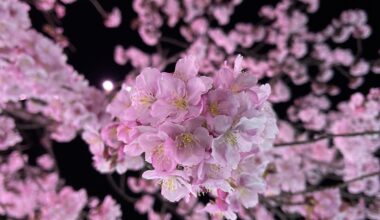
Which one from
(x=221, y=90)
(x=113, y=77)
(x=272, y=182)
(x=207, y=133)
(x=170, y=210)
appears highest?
(x=113, y=77)

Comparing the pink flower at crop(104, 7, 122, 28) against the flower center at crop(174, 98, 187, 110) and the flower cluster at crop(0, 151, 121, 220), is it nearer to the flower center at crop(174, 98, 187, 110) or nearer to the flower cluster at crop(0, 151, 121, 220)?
the flower cluster at crop(0, 151, 121, 220)

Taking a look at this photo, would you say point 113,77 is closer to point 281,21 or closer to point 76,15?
point 76,15

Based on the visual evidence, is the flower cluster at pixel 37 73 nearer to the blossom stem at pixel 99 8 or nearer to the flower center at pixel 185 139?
the flower center at pixel 185 139

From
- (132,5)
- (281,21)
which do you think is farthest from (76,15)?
(281,21)

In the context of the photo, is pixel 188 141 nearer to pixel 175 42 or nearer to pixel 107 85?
pixel 107 85

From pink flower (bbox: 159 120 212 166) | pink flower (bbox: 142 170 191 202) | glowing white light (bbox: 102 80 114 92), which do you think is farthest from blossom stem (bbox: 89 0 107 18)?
pink flower (bbox: 159 120 212 166)
